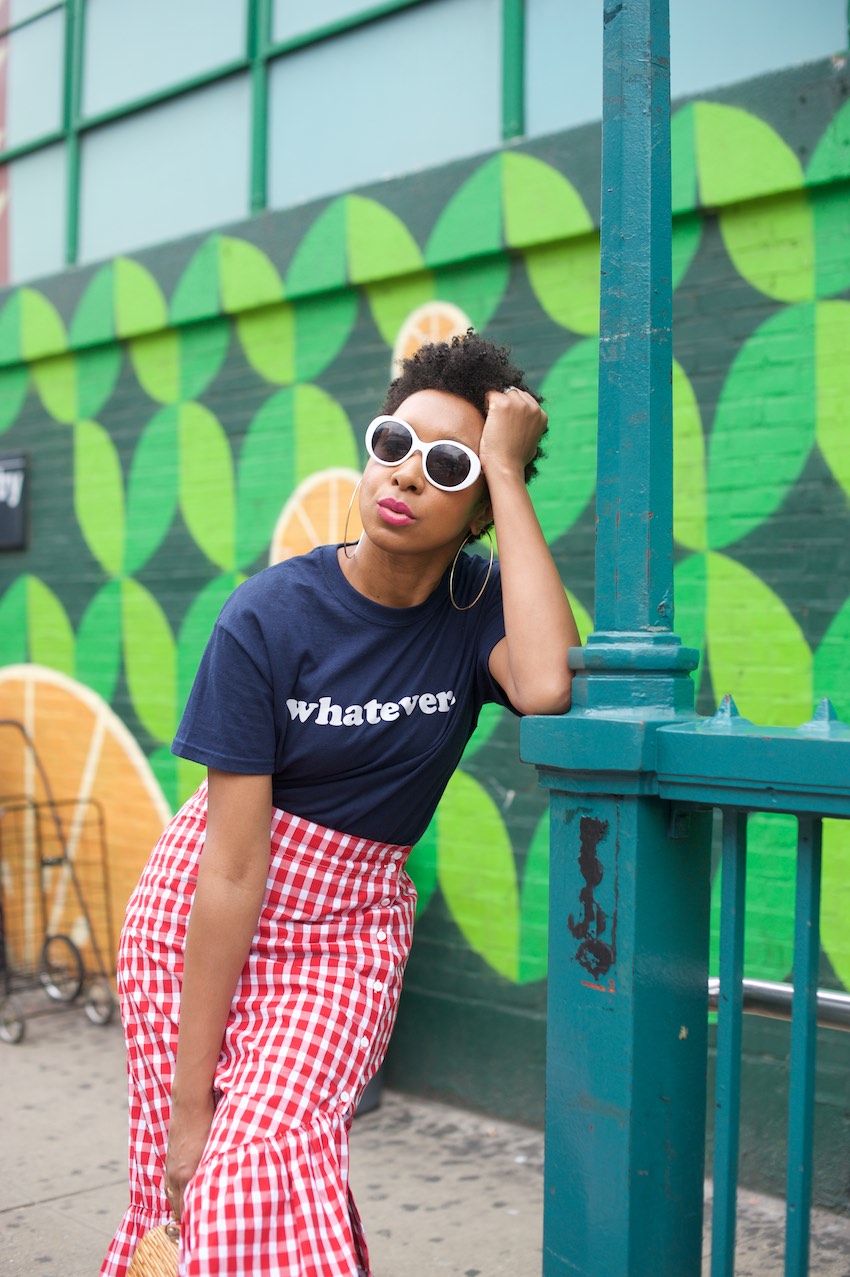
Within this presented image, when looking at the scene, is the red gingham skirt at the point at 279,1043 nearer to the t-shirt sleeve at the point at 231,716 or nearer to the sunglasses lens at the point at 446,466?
the t-shirt sleeve at the point at 231,716

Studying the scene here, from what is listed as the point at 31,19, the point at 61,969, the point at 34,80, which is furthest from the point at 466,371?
the point at 31,19

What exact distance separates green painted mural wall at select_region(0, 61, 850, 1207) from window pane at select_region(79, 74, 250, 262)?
0.30 metres

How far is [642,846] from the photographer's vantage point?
6.61 ft

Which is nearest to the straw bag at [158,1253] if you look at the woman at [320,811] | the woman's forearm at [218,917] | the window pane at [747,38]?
the woman at [320,811]

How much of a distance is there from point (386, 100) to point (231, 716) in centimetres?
433

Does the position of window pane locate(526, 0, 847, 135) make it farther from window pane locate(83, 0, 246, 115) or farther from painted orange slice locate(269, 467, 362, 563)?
window pane locate(83, 0, 246, 115)

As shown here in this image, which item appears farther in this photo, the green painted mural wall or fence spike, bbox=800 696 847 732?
the green painted mural wall

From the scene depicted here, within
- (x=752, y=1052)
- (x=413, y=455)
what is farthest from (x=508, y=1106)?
(x=413, y=455)

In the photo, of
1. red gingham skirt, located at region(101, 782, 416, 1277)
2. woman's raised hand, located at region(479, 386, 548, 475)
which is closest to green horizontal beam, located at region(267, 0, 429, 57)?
woman's raised hand, located at region(479, 386, 548, 475)

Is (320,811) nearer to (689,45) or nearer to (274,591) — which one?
(274,591)

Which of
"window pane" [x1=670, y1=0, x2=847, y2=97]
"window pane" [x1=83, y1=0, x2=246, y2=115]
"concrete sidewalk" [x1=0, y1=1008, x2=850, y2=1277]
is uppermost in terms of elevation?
"window pane" [x1=83, y1=0, x2=246, y2=115]

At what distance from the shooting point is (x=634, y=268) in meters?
2.14

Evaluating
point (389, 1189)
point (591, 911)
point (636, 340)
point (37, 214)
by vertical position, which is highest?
point (37, 214)

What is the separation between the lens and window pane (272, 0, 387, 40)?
5977 millimetres
